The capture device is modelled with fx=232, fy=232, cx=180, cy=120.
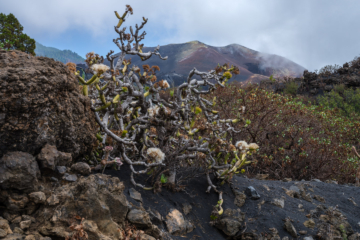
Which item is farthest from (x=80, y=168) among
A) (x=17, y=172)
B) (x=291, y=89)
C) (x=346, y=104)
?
(x=291, y=89)

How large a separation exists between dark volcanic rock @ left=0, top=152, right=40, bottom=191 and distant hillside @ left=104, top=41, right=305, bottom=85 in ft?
74.8

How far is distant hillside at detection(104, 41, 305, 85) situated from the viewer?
1062 inches

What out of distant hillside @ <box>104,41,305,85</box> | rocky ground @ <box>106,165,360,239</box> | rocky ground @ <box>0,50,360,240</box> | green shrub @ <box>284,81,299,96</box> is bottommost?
rocky ground @ <box>106,165,360,239</box>

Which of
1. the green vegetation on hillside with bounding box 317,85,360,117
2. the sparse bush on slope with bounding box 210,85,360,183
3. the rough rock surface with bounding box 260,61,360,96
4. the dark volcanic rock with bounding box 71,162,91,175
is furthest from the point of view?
the rough rock surface with bounding box 260,61,360,96

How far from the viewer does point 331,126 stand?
371 inches

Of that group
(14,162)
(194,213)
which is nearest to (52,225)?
(14,162)

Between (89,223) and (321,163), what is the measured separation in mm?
5870

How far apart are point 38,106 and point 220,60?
2952cm

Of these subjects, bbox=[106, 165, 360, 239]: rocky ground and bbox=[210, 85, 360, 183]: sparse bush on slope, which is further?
bbox=[210, 85, 360, 183]: sparse bush on slope

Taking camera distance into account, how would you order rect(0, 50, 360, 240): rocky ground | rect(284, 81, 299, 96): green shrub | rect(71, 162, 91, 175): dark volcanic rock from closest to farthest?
rect(0, 50, 360, 240): rocky ground, rect(71, 162, 91, 175): dark volcanic rock, rect(284, 81, 299, 96): green shrub

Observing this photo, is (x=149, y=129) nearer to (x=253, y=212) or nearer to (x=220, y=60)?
(x=253, y=212)

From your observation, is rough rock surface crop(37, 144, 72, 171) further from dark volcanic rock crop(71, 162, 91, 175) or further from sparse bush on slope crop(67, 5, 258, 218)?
sparse bush on slope crop(67, 5, 258, 218)

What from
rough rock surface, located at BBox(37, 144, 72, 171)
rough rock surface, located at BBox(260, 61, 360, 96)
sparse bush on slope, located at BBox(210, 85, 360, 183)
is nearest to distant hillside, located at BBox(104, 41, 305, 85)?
rough rock surface, located at BBox(260, 61, 360, 96)

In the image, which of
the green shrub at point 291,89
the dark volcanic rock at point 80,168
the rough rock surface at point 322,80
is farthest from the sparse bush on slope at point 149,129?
the rough rock surface at point 322,80
